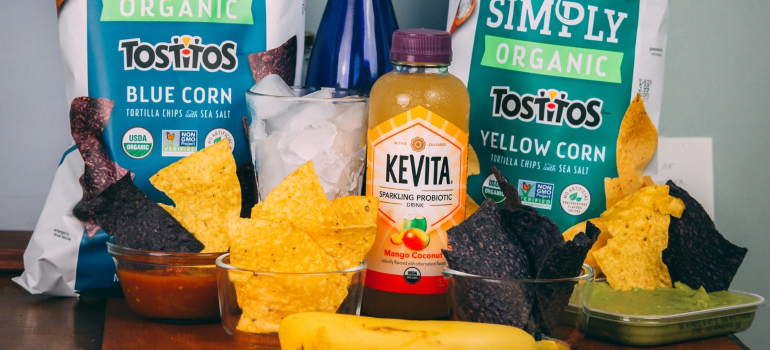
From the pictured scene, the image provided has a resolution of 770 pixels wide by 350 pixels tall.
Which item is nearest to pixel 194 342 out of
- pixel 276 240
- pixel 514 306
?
pixel 276 240

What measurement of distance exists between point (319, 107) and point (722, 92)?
2.71ft

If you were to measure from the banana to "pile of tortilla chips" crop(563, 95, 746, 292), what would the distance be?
0.31m

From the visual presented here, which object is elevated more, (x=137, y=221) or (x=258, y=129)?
(x=258, y=129)

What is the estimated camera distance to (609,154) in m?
1.16

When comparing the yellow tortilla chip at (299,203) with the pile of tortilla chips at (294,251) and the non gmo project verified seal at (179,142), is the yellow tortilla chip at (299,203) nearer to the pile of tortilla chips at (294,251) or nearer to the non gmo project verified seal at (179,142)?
the pile of tortilla chips at (294,251)

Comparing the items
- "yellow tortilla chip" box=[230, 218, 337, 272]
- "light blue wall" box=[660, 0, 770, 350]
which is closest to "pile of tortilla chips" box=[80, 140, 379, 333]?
"yellow tortilla chip" box=[230, 218, 337, 272]

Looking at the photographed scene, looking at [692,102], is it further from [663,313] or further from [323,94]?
[323,94]

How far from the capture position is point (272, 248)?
916mm

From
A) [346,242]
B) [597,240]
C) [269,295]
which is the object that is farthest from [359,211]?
[597,240]

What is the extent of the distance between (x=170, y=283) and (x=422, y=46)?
1.46ft

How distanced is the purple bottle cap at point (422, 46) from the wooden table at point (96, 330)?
0.41 metres

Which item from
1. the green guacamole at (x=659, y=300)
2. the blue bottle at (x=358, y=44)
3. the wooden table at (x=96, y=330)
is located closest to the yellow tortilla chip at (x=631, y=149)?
the green guacamole at (x=659, y=300)

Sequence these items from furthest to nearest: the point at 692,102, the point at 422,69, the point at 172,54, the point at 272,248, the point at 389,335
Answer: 1. the point at 692,102
2. the point at 172,54
3. the point at 422,69
4. the point at 272,248
5. the point at 389,335

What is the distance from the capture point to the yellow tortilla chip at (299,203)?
0.95 m
